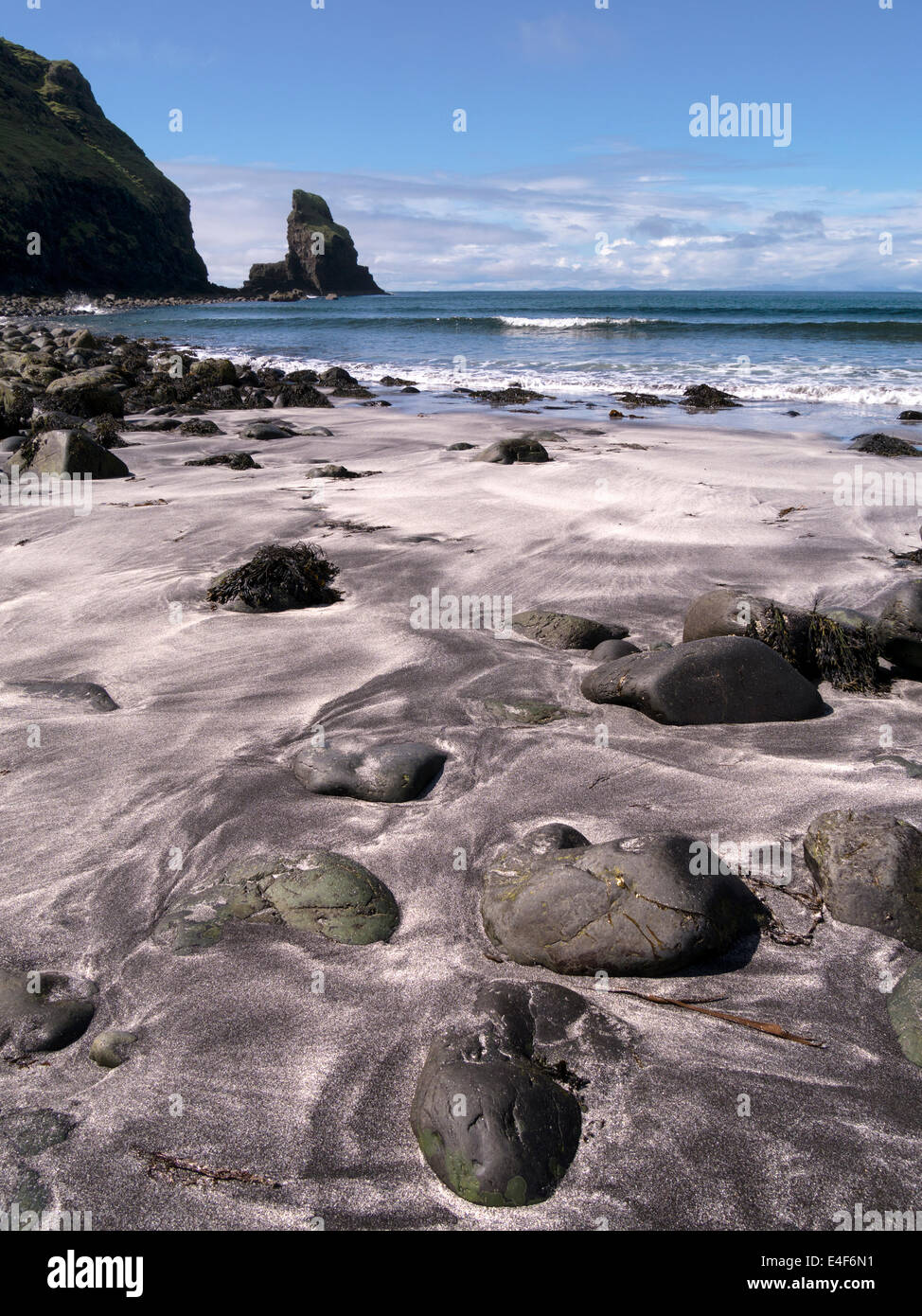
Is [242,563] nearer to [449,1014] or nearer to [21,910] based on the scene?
[21,910]

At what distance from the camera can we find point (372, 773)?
3.43 m

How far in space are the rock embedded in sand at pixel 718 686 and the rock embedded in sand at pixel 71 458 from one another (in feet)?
24.8

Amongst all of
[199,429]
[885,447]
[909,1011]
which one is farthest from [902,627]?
[199,429]

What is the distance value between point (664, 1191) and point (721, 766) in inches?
79.2

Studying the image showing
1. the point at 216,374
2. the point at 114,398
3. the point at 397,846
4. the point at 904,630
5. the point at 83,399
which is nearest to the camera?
the point at 397,846

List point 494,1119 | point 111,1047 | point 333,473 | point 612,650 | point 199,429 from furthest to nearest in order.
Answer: point 199,429, point 333,473, point 612,650, point 111,1047, point 494,1119

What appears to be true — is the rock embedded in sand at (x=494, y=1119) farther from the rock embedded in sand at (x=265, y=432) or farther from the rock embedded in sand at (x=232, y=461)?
the rock embedded in sand at (x=265, y=432)

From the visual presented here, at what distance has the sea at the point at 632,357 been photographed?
54.7 feet

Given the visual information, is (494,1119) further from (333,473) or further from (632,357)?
(632,357)

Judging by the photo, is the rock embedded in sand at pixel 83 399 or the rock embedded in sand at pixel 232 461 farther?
the rock embedded in sand at pixel 83 399

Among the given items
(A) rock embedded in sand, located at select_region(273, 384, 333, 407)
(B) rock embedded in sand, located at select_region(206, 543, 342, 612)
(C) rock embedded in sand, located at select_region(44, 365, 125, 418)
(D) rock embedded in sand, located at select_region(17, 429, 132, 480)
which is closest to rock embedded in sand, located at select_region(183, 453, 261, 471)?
(D) rock embedded in sand, located at select_region(17, 429, 132, 480)

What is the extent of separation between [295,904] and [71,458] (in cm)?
816

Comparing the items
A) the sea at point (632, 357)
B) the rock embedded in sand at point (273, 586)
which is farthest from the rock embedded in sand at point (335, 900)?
the sea at point (632, 357)
